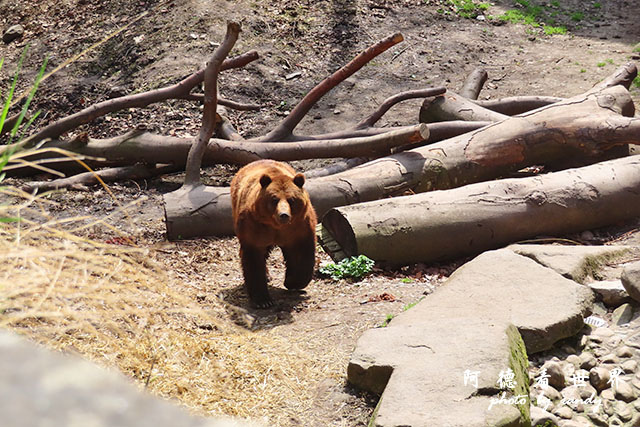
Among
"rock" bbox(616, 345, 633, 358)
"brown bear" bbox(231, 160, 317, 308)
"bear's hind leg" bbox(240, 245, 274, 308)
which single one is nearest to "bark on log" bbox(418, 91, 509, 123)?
"brown bear" bbox(231, 160, 317, 308)

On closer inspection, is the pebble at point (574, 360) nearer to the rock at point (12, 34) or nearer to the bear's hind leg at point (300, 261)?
the bear's hind leg at point (300, 261)

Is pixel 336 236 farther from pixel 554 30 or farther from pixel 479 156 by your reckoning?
pixel 554 30

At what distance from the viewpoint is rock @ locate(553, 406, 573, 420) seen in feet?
13.4

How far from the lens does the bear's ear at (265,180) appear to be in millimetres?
5645

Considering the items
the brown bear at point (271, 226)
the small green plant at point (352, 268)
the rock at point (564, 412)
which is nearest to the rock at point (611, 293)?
the rock at point (564, 412)

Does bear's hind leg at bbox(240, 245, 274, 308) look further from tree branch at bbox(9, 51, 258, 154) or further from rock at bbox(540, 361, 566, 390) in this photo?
tree branch at bbox(9, 51, 258, 154)

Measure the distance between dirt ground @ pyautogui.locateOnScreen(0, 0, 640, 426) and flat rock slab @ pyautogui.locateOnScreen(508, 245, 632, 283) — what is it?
1450 mm

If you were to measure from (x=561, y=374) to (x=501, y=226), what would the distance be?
2714 mm

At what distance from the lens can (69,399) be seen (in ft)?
4.01

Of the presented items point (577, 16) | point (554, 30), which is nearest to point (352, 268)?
point (554, 30)

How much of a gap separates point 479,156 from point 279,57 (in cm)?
513

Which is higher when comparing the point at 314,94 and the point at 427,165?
the point at 314,94

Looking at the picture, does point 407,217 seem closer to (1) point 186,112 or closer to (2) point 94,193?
(2) point 94,193

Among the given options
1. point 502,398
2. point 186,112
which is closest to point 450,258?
point 502,398
